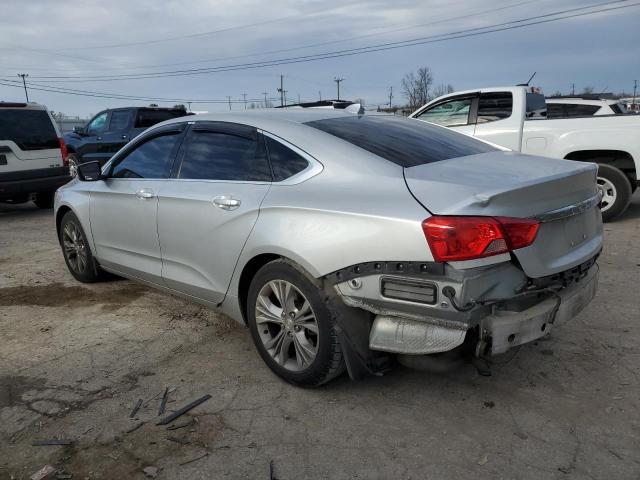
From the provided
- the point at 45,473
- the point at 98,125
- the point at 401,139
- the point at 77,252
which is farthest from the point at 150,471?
the point at 98,125

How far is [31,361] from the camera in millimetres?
3623

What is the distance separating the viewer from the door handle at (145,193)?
3.97m

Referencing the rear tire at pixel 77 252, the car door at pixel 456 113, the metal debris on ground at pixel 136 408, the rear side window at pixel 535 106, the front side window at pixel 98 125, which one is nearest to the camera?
the metal debris on ground at pixel 136 408

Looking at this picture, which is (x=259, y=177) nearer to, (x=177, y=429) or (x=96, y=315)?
(x=177, y=429)

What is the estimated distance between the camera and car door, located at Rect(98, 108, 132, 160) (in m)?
12.2

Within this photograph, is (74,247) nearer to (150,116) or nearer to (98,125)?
(150,116)

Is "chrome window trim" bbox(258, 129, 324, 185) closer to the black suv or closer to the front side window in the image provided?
the black suv

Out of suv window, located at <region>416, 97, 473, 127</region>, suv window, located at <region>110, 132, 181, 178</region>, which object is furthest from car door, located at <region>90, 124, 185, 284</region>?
suv window, located at <region>416, 97, 473, 127</region>

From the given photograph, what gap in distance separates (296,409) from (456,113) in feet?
22.1

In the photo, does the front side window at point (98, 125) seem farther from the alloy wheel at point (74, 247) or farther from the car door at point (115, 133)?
the alloy wheel at point (74, 247)

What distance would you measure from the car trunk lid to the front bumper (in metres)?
0.19

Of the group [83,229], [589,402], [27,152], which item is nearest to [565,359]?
[589,402]

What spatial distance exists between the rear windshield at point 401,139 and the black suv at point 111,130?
31.5 feet

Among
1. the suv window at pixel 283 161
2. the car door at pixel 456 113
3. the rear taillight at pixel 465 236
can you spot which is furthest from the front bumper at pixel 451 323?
the car door at pixel 456 113
